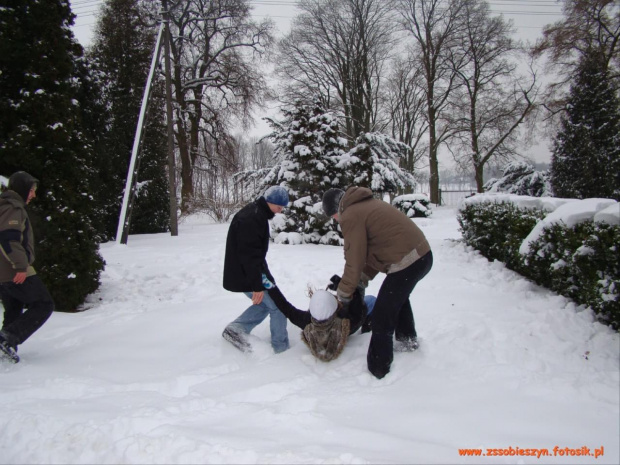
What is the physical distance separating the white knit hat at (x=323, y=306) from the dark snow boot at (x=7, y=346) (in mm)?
2836

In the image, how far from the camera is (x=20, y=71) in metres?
5.21

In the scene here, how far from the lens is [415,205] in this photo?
19.5 m

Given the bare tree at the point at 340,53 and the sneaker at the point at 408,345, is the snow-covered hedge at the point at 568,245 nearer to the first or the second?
the sneaker at the point at 408,345

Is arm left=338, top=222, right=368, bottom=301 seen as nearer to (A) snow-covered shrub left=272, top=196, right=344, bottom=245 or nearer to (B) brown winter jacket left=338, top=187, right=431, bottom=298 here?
(B) brown winter jacket left=338, top=187, right=431, bottom=298

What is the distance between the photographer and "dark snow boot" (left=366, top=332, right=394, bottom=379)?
311 centimetres

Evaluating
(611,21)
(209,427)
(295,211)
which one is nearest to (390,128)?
(611,21)

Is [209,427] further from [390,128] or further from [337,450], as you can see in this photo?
[390,128]

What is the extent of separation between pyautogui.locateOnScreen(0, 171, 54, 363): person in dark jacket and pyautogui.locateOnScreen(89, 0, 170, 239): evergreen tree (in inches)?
330

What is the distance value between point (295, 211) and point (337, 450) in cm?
800

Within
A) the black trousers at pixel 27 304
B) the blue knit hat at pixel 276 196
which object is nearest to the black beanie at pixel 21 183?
the black trousers at pixel 27 304

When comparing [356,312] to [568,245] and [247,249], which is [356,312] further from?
[568,245]

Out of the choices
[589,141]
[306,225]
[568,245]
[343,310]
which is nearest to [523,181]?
[589,141]

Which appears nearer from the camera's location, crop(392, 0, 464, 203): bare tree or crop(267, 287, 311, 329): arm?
crop(267, 287, 311, 329): arm

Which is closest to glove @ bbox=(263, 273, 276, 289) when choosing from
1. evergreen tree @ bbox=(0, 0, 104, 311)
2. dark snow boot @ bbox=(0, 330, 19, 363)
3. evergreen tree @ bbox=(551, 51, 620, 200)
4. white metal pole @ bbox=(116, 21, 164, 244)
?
dark snow boot @ bbox=(0, 330, 19, 363)
